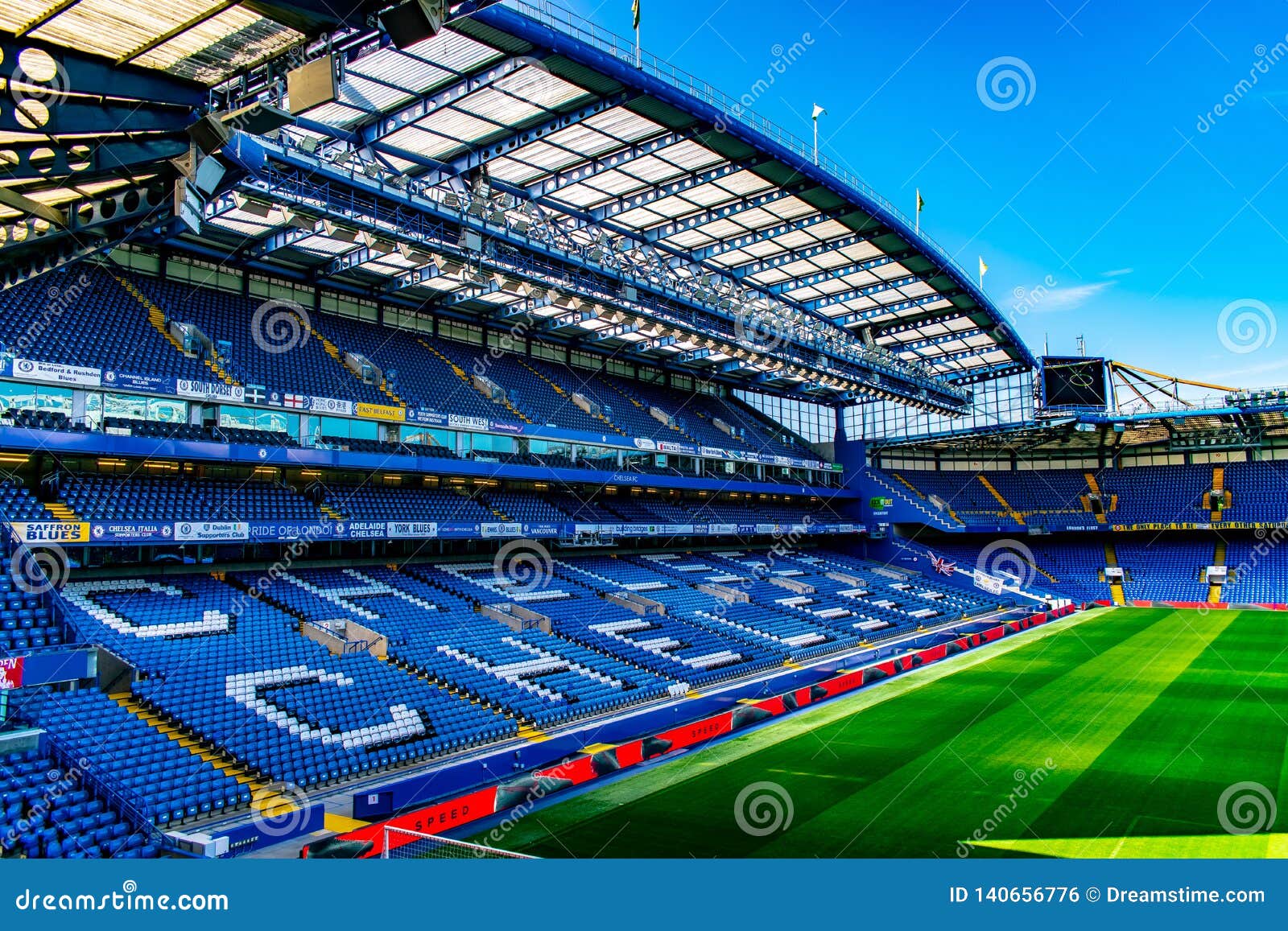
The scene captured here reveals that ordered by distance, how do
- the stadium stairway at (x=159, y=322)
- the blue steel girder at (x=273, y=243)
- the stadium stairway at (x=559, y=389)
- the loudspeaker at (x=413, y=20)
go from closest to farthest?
the loudspeaker at (x=413, y=20) → the blue steel girder at (x=273, y=243) → the stadium stairway at (x=159, y=322) → the stadium stairway at (x=559, y=389)

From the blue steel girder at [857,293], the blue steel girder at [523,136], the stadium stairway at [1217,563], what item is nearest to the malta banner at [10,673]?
the blue steel girder at [523,136]

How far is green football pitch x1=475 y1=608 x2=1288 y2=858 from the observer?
46.6 ft

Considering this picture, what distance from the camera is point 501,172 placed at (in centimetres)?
2503

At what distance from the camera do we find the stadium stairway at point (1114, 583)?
53.2 metres

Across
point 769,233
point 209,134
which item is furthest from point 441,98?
point 769,233

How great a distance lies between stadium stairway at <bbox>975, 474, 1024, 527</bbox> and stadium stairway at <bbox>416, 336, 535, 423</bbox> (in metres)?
39.5

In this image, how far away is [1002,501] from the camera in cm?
6116

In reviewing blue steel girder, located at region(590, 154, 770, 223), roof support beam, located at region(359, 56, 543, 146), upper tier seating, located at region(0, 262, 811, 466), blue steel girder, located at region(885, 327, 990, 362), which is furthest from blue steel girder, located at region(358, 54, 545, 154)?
blue steel girder, located at region(885, 327, 990, 362)

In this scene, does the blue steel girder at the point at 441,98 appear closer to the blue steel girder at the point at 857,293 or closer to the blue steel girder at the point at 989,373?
the blue steel girder at the point at 857,293

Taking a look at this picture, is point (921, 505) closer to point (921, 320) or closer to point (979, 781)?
point (921, 320)

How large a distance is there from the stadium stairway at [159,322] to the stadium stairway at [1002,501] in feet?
170

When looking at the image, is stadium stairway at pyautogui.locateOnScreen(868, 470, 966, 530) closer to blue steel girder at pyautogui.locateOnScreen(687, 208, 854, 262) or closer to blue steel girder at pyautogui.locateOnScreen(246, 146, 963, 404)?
blue steel girder at pyautogui.locateOnScreen(687, 208, 854, 262)

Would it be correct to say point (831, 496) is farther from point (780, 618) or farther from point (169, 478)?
point (169, 478)

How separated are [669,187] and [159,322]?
17493mm
